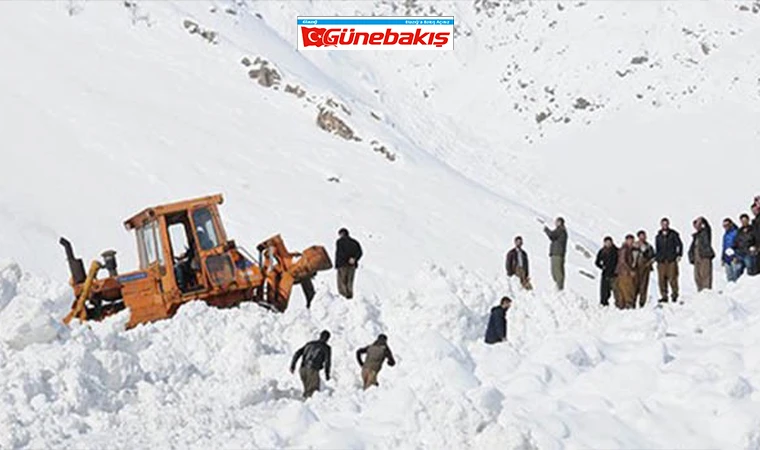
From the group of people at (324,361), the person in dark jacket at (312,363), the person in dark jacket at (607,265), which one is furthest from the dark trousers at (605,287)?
the person in dark jacket at (312,363)

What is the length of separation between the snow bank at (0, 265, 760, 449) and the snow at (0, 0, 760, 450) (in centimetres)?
3

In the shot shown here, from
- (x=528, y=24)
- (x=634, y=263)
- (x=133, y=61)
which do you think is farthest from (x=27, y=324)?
(x=528, y=24)

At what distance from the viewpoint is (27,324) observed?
11219 mm

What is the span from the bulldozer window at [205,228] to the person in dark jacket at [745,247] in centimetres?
706

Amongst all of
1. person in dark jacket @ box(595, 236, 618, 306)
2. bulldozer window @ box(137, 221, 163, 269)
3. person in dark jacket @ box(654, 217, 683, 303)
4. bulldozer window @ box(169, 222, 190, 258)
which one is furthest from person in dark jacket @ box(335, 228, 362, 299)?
person in dark jacket @ box(654, 217, 683, 303)

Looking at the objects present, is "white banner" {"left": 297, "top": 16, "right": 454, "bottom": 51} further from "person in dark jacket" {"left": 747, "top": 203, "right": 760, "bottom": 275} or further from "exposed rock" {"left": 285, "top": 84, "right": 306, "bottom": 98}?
"person in dark jacket" {"left": 747, "top": 203, "right": 760, "bottom": 275}

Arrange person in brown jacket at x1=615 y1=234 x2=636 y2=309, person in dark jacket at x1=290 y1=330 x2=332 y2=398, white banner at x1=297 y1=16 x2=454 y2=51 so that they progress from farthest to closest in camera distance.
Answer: white banner at x1=297 y1=16 x2=454 y2=51 < person in brown jacket at x1=615 y1=234 x2=636 y2=309 < person in dark jacket at x1=290 y1=330 x2=332 y2=398

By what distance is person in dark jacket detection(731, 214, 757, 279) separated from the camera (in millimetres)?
15570

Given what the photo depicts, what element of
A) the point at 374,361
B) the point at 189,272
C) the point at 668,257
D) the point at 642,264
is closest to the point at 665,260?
the point at 668,257

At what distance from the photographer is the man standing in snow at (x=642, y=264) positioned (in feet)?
50.1

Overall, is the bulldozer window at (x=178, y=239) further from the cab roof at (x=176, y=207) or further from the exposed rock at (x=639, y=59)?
the exposed rock at (x=639, y=59)

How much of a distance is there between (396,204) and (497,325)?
14684 mm

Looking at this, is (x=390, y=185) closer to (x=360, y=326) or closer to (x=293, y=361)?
(x=360, y=326)

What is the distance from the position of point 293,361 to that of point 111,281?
5.38m
